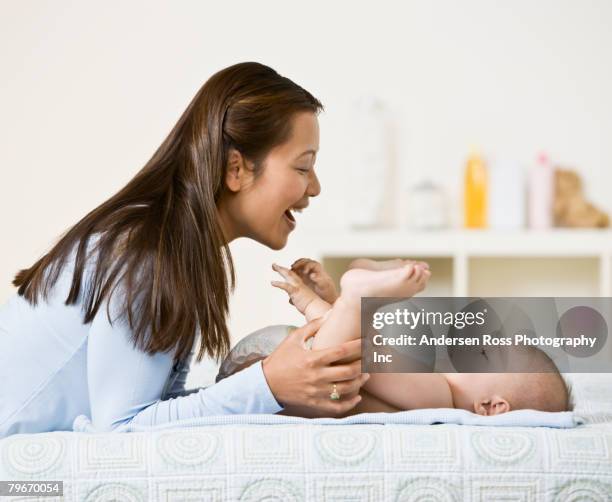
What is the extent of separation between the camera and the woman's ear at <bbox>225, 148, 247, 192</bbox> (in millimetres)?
1299

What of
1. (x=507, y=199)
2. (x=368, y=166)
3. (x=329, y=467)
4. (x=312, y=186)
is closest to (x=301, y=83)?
(x=368, y=166)

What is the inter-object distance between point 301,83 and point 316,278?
190cm

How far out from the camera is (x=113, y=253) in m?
1.13

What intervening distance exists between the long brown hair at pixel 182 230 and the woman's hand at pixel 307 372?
0.12m

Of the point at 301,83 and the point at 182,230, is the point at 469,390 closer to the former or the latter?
the point at 182,230

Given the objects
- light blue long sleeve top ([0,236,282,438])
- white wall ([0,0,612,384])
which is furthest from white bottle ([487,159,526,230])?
light blue long sleeve top ([0,236,282,438])

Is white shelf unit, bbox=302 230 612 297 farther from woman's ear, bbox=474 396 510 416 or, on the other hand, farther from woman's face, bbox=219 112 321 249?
woman's ear, bbox=474 396 510 416

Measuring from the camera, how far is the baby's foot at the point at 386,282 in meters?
1.09

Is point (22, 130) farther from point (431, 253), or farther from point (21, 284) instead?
point (21, 284)

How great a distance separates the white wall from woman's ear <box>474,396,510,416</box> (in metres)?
1.85

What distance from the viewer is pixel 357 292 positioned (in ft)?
3.64

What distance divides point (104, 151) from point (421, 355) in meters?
2.32

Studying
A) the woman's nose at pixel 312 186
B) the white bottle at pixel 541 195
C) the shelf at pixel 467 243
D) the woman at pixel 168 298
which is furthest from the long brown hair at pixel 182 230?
the white bottle at pixel 541 195

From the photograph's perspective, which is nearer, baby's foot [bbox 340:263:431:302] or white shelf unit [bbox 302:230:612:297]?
baby's foot [bbox 340:263:431:302]
